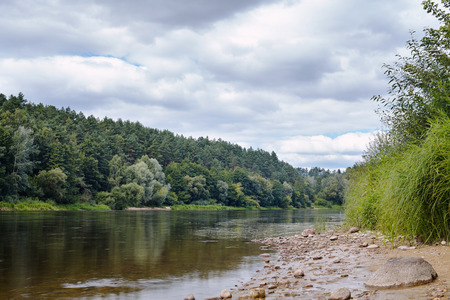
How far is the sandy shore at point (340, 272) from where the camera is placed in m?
7.45

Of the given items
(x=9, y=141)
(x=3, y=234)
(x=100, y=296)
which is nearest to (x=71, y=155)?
(x=9, y=141)

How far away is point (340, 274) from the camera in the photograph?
1024 centimetres

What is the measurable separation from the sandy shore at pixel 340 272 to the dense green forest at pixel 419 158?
85 centimetres

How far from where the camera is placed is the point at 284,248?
61.6 feet

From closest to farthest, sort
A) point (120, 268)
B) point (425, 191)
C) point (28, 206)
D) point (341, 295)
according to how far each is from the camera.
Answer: point (341, 295)
point (425, 191)
point (120, 268)
point (28, 206)

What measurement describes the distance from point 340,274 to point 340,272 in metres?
0.35

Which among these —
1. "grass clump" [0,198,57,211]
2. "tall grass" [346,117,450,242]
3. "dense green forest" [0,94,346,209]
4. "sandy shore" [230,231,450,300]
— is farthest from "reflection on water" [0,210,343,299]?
"dense green forest" [0,94,346,209]

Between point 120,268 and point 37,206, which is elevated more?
point 120,268

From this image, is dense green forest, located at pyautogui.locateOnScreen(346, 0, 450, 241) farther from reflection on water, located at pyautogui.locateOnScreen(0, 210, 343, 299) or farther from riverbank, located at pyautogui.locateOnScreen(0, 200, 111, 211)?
riverbank, located at pyautogui.locateOnScreen(0, 200, 111, 211)

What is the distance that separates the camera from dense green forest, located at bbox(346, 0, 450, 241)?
10.4 meters

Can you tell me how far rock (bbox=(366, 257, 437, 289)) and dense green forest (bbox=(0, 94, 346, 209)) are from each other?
63106mm

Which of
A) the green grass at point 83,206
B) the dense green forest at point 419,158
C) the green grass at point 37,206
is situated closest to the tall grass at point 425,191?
the dense green forest at point 419,158

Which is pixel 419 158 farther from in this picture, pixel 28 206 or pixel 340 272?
pixel 28 206

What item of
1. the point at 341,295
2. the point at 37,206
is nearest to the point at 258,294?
the point at 341,295
